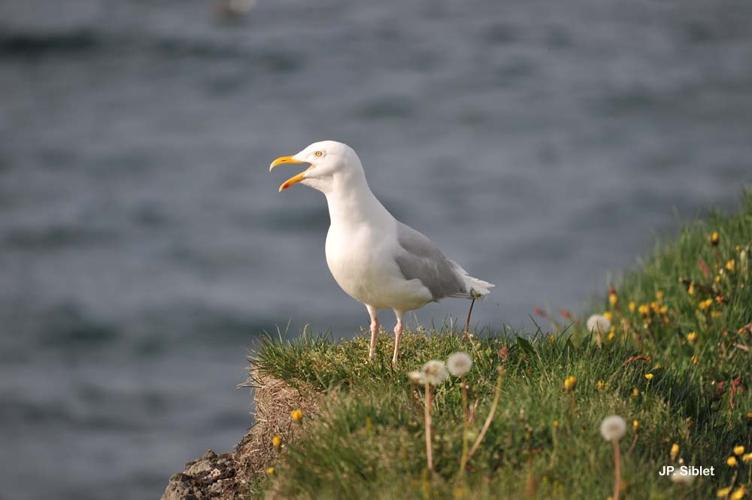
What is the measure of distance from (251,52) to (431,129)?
6.52 m

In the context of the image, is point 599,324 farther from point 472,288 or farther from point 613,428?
point 613,428

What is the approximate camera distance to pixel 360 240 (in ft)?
20.8

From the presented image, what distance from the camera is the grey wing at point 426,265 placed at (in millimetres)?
6469

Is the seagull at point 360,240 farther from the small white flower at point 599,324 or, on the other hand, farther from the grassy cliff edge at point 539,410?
the small white flower at point 599,324

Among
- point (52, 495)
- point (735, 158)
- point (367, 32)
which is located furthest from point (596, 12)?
point (52, 495)

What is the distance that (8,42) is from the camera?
105 feet

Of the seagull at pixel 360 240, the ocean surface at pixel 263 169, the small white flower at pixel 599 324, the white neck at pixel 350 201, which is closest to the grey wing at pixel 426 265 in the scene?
the seagull at pixel 360 240

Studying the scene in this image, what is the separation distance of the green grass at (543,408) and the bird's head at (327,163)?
933 millimetres

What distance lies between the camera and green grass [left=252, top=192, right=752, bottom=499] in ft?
16.7

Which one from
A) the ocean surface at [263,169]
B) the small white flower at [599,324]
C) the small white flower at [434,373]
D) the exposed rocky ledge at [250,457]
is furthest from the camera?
the ocean surface at [263,169]

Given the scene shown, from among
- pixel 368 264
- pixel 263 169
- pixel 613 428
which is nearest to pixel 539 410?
pixel 613 428

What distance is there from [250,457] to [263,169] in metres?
20.1

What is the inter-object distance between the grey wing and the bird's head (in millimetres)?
439

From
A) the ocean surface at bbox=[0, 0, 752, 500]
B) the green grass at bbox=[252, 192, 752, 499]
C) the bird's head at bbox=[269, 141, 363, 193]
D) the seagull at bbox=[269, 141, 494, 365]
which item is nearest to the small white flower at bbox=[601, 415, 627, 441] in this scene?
the green grass at bbox=[252, 192, 752, 499]
